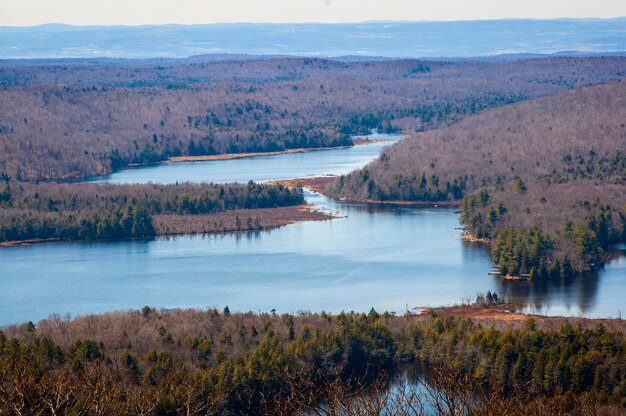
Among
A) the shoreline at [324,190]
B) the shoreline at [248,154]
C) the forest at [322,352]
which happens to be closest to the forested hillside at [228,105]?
the shoreline at [248,154]

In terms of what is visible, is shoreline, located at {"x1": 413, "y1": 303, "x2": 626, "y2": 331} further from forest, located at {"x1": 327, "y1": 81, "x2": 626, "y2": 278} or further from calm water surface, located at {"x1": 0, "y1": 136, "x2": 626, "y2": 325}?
forest, located at {"x1": 327, "y1": 81, "x2": 626, "y2": 278}

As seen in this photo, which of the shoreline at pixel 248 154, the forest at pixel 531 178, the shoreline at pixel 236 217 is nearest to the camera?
the forest at pixel 531 178

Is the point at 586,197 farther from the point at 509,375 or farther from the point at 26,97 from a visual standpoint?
the point at 26,97

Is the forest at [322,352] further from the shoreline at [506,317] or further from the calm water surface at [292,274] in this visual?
the calm water surface at [292,274]

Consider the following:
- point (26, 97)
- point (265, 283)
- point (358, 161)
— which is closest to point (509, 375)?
point (265, 283)

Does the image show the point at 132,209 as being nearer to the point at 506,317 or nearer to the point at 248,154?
the point at 506,317

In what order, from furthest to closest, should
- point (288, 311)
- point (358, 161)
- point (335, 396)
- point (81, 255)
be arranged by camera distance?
1. point (358, 161)
2. point (81, 255)
3. point (288, 311)
4. point (335, 396)

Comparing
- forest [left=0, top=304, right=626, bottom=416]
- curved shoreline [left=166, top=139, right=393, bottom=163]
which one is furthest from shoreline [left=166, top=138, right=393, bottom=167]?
forest [left=0, top=304, right=626, bottom=416]

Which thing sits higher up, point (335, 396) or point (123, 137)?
point (335, 396)

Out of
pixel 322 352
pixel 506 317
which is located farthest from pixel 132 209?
pixel 322 352
